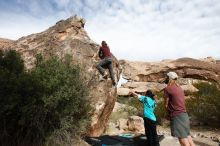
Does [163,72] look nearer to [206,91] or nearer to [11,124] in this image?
[206,91]

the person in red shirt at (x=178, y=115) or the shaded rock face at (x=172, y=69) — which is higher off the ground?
the shaded rock face at (x=172, y=69)

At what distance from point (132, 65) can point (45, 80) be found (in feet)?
72.4

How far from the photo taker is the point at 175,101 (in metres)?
8.16

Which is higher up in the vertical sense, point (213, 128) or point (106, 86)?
point (106, 86)

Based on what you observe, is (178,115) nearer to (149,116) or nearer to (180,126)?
(180,126)

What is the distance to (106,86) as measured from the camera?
1334 centimetres

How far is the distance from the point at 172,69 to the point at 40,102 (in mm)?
22706

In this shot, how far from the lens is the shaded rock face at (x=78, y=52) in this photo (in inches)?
503

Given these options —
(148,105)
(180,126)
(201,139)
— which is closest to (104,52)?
(148,105)

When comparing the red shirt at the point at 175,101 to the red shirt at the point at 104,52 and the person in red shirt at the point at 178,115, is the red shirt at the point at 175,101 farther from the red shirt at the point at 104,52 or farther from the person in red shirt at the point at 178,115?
the red shirt at the point at 104,52

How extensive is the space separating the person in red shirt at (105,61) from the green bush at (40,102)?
6.06ft

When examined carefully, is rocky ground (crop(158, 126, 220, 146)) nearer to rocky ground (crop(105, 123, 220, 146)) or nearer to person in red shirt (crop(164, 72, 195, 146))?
rocky ground (crop(105, 123, 220, 146))

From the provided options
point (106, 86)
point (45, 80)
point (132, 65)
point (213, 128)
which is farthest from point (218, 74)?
point (45, 80)

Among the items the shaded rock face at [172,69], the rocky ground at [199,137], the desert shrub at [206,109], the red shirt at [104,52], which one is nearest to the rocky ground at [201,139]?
the rocky ground at [199,137]
